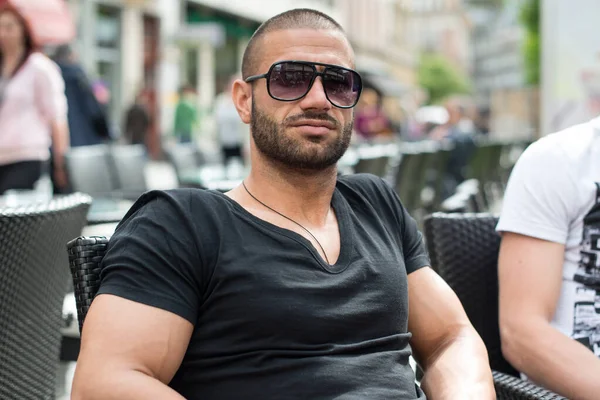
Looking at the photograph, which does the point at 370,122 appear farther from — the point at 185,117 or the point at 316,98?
the point at 316,98

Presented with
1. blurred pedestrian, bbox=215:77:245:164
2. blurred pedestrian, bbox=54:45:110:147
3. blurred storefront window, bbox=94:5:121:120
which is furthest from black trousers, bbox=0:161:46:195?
blurred storefront window, bbox=94:5:121:120

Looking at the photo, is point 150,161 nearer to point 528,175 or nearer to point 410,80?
point 528,175

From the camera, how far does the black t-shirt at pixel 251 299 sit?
1915 millimetres

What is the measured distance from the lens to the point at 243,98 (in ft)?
7.73

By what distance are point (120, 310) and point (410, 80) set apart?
83867 mm

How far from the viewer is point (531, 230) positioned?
2559 mm

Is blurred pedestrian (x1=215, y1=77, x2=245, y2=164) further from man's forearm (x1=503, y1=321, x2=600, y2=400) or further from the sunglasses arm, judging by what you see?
the sunglasses arm

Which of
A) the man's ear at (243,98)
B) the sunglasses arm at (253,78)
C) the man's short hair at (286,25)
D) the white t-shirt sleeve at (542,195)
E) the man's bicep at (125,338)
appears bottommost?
the man's bicep at (125,338)

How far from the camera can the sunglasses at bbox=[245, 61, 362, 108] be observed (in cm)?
222

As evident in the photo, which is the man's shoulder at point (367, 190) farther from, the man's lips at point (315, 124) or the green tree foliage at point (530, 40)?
the green tree foliage at point (530, 40)

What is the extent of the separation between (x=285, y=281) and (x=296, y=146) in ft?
1.12

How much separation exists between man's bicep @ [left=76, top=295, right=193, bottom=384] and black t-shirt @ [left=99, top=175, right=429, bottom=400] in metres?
0.02

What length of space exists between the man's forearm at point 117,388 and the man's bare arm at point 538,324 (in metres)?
1.08

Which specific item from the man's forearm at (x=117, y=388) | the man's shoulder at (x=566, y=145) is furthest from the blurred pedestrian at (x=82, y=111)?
A: the man's forearm at (x=117, y=388)
